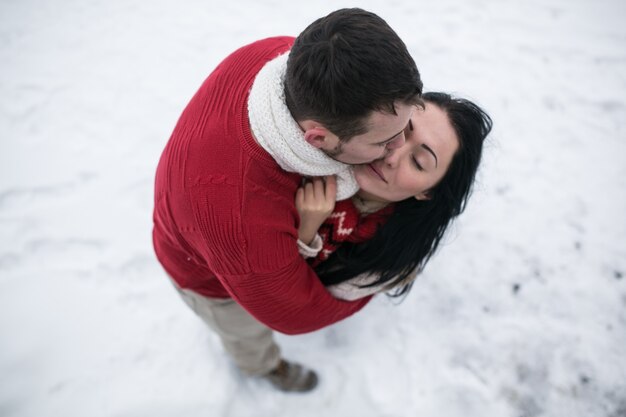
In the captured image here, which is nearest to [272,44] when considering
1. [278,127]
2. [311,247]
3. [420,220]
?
[278,127]

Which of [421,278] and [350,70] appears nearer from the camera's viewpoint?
[350,70]

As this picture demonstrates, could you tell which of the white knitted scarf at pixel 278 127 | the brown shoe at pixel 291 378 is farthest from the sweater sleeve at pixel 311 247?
the brown shoe at pixel 291 378

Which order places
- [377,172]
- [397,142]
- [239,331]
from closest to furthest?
[397,142] → [377,172] → [239,331]

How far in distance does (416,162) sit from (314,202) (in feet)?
1.21

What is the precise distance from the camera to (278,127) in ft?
3.38

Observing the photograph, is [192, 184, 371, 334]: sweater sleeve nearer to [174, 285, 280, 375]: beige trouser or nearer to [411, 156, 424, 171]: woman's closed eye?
[174, 285, 280, 375]: beige trouser

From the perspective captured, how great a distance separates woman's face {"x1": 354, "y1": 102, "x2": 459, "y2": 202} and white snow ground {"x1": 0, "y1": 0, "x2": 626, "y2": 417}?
84 cm

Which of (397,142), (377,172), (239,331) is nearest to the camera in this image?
(397,142)

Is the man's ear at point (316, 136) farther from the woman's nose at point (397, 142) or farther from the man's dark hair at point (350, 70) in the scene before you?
the woman's nose at point (397, 142)

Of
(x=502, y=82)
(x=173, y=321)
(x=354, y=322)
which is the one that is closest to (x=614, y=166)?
(x=502, y=82)

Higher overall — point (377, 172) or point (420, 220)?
point (377, 172)

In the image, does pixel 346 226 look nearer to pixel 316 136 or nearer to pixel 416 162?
pixel 416 162

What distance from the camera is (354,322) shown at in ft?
7.19

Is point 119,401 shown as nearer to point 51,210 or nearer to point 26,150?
point 51,210
